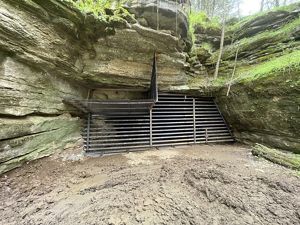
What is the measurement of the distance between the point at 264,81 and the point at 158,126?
3444 millimetres

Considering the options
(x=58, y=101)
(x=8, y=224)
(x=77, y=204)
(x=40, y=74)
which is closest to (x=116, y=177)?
(x=77, y=204)

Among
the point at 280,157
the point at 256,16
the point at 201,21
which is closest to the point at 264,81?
the point at 280,157

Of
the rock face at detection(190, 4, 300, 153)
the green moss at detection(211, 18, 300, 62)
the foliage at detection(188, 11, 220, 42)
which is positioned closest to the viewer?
the rock face at detection(190, 4, 300, 153)

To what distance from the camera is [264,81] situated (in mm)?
4441

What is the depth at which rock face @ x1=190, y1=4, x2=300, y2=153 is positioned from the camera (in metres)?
4.05

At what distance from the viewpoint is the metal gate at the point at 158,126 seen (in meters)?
5.09

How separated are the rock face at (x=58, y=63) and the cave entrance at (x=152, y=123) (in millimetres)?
547

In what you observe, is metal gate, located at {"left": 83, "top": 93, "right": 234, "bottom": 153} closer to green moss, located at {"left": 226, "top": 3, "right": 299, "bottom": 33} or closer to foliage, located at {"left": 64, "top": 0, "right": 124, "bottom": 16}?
foliage, located at {"left": 64, "top": 0, "right": 124, "bottom": 16}

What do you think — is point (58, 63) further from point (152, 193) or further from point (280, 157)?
point (280, 157)

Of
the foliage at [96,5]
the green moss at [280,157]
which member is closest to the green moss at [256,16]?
the foliage at [96,5]

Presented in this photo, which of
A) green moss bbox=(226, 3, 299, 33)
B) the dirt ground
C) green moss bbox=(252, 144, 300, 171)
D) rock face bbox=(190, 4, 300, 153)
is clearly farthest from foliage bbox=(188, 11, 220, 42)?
the dirt ground

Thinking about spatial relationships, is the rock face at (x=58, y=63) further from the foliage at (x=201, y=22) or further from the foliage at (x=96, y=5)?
the foliage at (x=201, y=22)

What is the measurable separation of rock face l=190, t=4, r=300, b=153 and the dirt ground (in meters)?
1.39

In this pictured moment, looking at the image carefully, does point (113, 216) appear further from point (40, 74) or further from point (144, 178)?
point (40, 74)
